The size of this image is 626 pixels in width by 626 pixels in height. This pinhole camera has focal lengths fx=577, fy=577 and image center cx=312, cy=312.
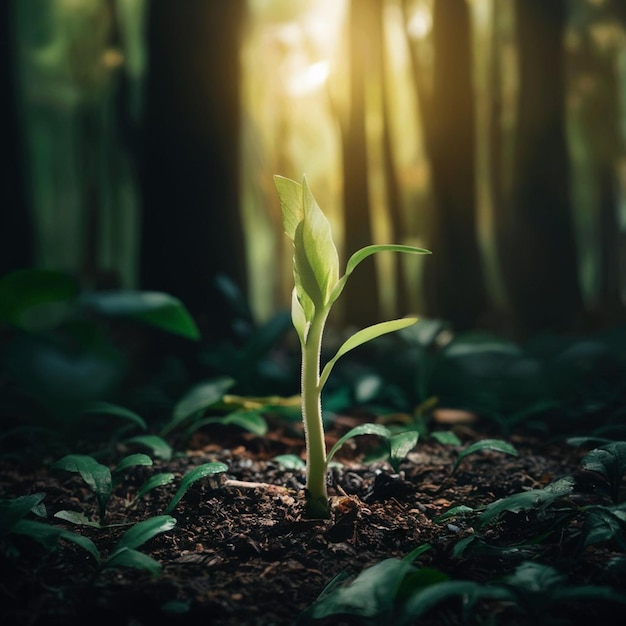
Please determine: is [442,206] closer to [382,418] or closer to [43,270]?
[382,418]

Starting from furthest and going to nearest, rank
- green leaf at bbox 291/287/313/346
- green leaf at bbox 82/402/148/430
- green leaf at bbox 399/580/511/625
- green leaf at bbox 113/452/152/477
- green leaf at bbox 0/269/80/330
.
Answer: green leaf at bbox 0/269/80/330 < green leaf at bbox 82/402/148/430 < green leaf at bbox 113/452/152/477 < green leaf at bbox 291/287/313/346 < green leaf at bbox 399/580/511/625

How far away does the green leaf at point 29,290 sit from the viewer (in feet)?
6.58

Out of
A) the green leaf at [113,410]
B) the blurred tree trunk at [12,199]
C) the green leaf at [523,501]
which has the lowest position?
the green leaf at [523,501]

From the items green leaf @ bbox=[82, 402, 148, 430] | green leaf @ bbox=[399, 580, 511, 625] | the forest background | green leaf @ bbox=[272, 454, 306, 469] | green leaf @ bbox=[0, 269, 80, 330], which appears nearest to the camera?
green leaf @ bbox=[399, 580, 511, 625]

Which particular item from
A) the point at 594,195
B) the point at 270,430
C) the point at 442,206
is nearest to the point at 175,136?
the point at 270,430

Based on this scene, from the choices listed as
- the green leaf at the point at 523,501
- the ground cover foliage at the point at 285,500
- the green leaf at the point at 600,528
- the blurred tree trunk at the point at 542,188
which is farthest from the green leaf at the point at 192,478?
the blurred tree trunk at the point at 542,188

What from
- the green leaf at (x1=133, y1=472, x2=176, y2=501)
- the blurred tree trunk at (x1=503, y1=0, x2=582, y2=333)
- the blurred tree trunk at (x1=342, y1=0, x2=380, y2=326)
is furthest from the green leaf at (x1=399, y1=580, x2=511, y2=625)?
the blurred tree trunk at (x1=342, y1=0, x2=380, y2=326)

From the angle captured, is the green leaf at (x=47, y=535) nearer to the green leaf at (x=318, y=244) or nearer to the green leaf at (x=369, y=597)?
the green leaf at (x=369, y=597)

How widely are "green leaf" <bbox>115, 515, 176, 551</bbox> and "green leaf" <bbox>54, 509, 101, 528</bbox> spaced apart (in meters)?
0.15

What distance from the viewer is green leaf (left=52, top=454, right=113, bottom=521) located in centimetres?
123

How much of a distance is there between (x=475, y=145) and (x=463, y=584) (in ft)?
15.2

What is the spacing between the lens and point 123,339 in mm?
3104

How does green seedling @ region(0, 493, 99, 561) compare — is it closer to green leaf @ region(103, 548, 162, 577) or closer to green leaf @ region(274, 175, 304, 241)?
green leaf @ region(103, 548, 162, 577)

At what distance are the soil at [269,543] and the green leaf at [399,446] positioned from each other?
0.08 m
